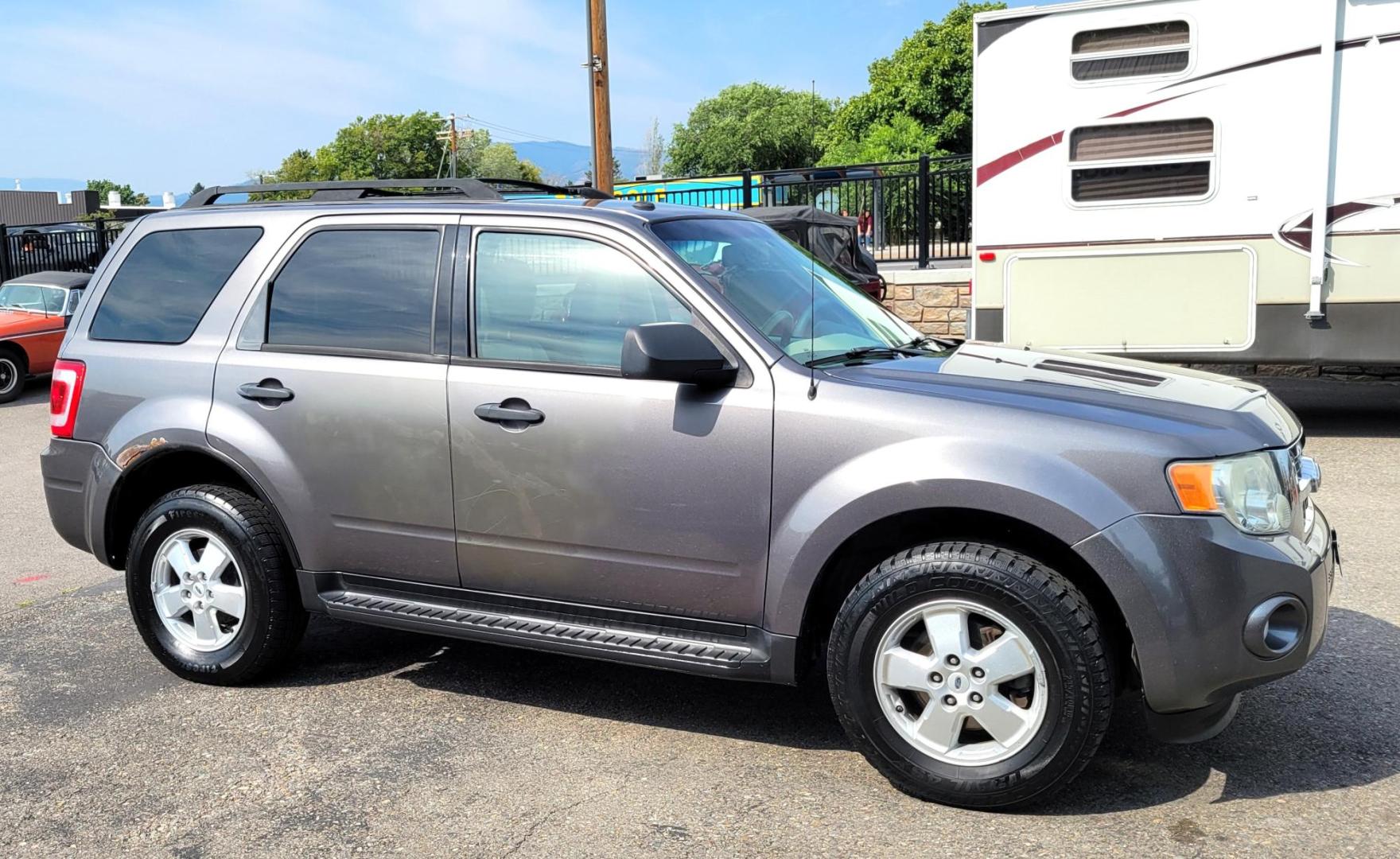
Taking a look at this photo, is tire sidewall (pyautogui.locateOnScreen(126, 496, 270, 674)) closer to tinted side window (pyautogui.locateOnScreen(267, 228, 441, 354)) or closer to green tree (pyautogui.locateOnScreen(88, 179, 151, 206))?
tinted side window (pyautogui.locateOnScreen(267, 228, 441, 354))

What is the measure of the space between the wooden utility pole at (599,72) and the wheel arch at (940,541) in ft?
41.2

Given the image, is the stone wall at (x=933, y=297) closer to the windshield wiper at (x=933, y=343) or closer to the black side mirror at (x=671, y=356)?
the windshield wiper at (x=933, y=343)

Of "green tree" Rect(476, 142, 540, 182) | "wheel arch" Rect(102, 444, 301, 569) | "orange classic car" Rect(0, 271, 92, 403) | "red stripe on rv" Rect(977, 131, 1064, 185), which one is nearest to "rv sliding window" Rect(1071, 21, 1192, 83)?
"red stripe on rv" Rect(977, 131, 1064, 185)

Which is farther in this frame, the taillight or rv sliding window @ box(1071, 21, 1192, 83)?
rv sliding window @ box(1071, 21, 1192, 83)

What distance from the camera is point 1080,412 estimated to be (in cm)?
350

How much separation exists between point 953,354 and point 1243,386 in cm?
99

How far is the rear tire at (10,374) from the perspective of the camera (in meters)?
15.3

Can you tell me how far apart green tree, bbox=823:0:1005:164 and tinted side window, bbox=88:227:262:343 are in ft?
180

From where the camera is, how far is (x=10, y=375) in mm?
15359

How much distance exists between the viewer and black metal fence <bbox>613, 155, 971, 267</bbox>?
15.1m

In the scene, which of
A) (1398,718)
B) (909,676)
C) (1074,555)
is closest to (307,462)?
(909,676)

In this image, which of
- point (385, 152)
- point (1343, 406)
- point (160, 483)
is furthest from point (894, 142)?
point (160, 483)

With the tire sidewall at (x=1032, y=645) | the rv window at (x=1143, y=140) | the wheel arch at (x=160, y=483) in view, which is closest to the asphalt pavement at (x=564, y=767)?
the tire sidewall at (x=1032, y=645)

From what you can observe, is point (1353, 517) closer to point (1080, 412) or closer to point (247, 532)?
point (1080, 412)
